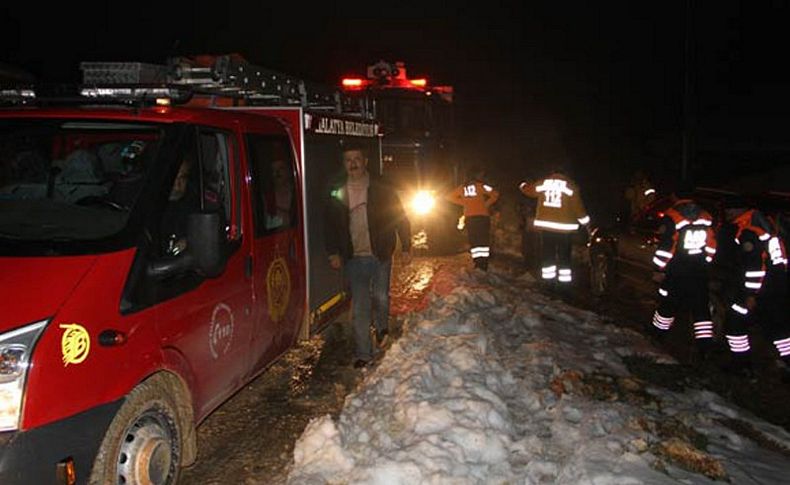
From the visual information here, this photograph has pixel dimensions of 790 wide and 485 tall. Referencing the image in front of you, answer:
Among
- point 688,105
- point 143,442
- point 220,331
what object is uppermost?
point 688,105

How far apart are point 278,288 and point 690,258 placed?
415 cm

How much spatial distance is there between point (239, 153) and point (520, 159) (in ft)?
139

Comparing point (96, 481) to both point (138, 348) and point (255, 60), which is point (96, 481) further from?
point (255, 60)

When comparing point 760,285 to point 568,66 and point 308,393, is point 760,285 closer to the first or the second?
Result: point 308,393

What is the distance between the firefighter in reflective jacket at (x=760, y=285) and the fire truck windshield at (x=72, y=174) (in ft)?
17.1

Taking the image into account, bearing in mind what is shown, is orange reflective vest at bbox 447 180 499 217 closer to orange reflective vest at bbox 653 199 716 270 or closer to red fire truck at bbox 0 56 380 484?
orange reflective vest at bbox 653 199 716 270

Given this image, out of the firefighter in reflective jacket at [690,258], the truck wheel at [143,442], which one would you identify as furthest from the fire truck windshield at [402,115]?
the truck wheel at [143,442]

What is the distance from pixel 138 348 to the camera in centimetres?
351

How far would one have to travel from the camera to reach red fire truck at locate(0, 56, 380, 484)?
303 centimetres

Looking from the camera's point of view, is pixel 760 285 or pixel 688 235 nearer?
pixel 760 285

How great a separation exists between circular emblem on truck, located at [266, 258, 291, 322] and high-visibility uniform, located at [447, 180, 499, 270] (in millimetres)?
5841

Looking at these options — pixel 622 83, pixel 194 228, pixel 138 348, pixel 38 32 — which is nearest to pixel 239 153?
pixel 194 228

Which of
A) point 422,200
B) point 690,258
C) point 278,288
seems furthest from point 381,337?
point 422,200

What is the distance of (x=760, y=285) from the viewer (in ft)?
21.3
